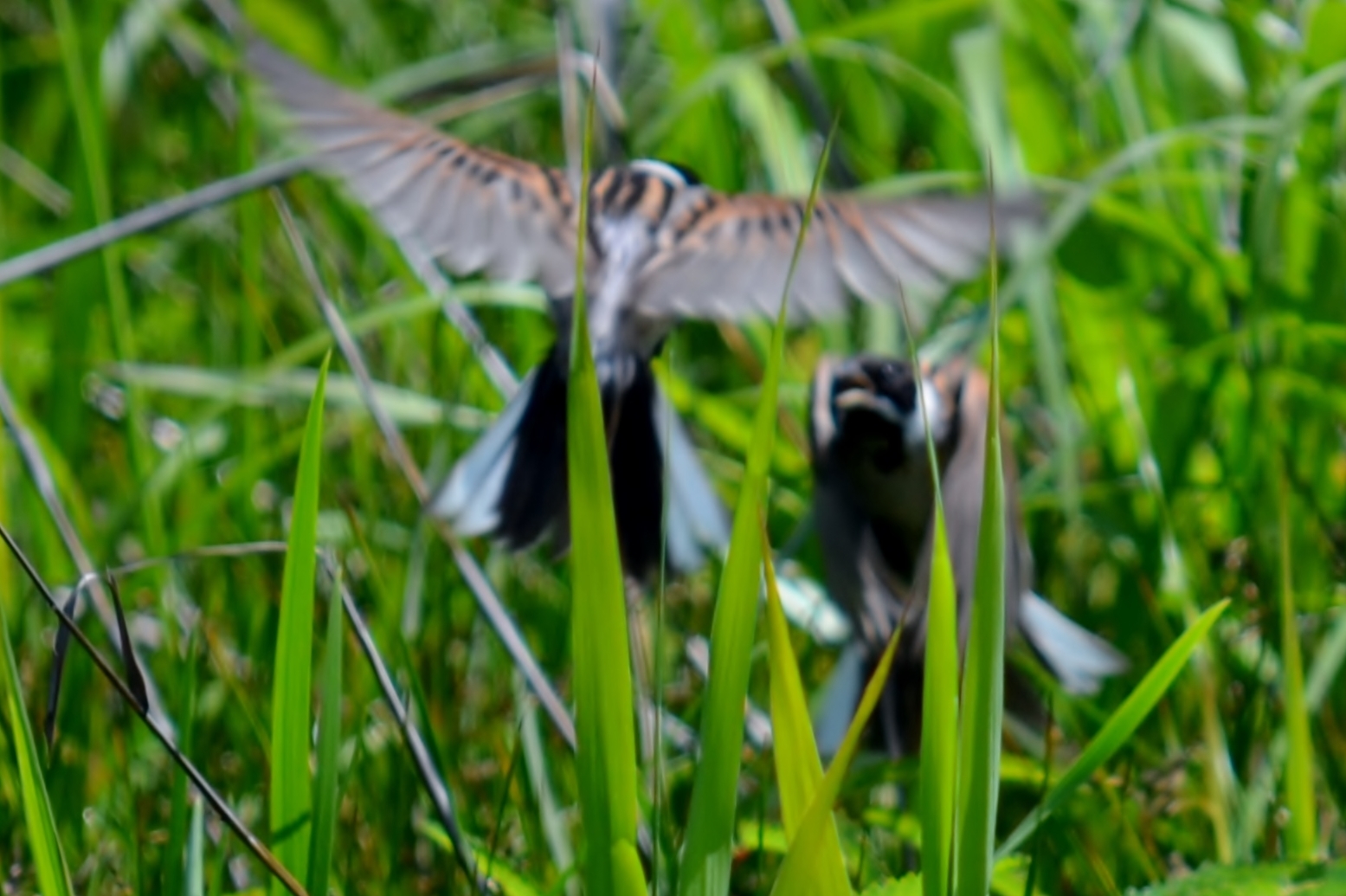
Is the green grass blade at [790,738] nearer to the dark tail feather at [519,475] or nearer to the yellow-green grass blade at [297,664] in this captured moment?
the yellow-green grass blade at [297,664]

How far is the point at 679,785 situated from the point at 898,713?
24cm

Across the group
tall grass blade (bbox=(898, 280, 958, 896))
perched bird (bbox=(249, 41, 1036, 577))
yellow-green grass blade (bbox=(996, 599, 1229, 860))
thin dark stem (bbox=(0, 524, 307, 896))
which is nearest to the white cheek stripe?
perched bird (bbox=(249, 41, 1036, 577))

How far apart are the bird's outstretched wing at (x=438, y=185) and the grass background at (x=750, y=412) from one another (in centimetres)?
29

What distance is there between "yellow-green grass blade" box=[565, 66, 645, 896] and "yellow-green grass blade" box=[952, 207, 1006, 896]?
18 cm

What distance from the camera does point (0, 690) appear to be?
5.33 feet

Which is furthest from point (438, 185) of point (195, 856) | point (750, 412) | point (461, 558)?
point (750, 412)

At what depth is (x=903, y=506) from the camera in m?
1.89

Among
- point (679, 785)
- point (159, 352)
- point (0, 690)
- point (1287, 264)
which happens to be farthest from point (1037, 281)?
point (159, 352)

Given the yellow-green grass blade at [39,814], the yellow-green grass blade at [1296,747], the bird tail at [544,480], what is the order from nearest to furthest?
the yellow-green grass blade at [39,814] < the yellow-green grass blade at [1296,747] < the bird tail at [544,480]

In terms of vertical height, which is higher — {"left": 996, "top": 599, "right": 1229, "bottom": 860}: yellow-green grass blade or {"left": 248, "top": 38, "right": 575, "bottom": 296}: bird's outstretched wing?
{"left": 248, "top": 38, "right": 575, "bottom": 296}: bird's outstretched wing

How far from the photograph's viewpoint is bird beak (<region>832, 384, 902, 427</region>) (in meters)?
1.78

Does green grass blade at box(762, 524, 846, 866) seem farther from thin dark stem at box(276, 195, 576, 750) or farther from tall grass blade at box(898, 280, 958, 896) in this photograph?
thin dark stem at box(276, 195, 576, 750)

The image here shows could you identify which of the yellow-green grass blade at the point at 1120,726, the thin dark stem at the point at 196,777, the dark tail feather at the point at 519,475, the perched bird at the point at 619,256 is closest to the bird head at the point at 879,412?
the perched bird at the point at 619,256

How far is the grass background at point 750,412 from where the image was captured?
173cm
